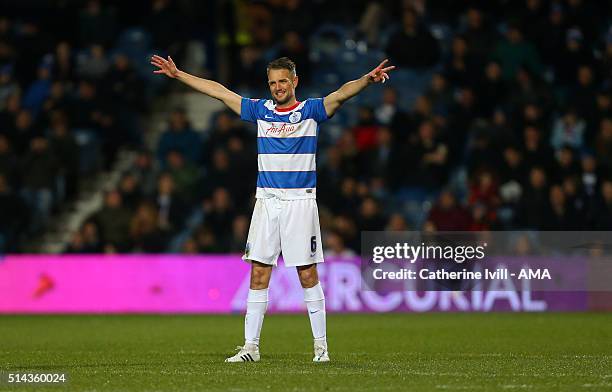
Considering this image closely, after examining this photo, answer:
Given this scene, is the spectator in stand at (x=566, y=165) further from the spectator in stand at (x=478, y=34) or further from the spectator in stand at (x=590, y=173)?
the spectator in stand at (x=478, y=34)

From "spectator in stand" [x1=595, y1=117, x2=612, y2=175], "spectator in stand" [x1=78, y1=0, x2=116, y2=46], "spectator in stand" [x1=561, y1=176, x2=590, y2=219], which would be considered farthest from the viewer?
"spectator in stand" [x1=78, y1=0, x2=116, y2=46]

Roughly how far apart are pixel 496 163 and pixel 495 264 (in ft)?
12.6

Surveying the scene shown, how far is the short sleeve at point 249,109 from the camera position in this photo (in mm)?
10617

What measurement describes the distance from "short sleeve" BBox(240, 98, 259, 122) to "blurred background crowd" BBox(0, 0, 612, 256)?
335 inches

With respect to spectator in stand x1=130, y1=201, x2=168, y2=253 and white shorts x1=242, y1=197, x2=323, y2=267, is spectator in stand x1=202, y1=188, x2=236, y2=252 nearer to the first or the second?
spectator in stand x1=130, y1=201, x2=168, y2=253

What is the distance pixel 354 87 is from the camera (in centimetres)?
1009

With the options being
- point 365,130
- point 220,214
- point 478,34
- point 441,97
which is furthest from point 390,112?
point 220,214

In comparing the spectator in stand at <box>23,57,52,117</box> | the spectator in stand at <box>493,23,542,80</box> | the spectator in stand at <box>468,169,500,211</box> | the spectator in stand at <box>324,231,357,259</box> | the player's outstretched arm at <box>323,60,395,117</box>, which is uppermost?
the spectator in stand at <box>493,23,542,80</box>

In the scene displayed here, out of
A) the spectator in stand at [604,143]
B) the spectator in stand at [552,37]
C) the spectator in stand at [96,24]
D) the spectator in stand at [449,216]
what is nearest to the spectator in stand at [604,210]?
the spectator in stand at [604,143]

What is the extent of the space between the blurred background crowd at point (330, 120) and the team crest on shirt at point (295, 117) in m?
8.65

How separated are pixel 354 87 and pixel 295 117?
0.59 m

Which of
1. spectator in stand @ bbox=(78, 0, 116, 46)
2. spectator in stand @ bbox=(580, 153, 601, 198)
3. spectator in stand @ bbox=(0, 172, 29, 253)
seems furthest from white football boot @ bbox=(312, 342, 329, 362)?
spectator in stand @ bbox=(78, 0, 116, 46)

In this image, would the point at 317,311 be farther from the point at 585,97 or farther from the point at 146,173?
the point at 146,173

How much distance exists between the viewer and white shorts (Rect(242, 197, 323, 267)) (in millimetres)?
10273
